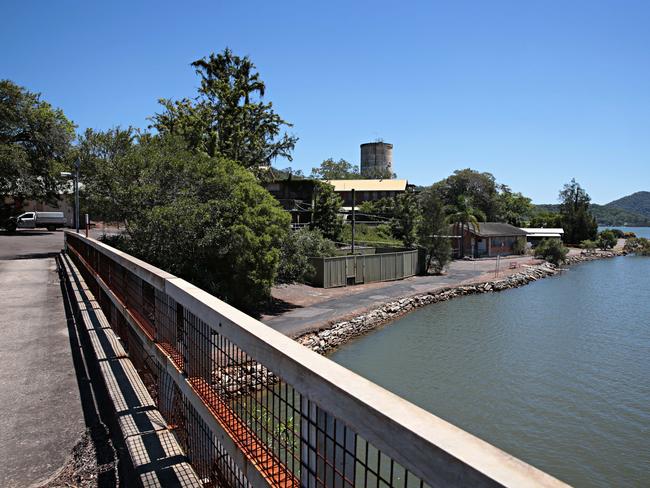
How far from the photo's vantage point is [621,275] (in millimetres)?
55250

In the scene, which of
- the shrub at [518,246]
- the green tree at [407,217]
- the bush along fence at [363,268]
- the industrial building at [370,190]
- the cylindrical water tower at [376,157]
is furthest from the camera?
the cylindrical water tower at [376,157]

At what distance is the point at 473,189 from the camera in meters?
88.2

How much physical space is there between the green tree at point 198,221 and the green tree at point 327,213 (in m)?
26.8

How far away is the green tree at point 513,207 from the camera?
3580 inches

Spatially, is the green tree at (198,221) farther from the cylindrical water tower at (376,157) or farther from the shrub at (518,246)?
the cylindrical water tower at (376,157)

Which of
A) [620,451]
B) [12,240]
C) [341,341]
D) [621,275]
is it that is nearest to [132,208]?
[341,341]

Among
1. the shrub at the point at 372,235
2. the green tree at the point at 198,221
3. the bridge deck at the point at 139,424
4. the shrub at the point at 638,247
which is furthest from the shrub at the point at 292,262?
the shrub at the point at 638,247

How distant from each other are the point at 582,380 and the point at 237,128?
29.3 meters

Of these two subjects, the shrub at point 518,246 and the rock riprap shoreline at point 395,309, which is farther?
the shrub at point 518,246

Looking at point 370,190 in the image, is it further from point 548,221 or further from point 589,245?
point 548,221

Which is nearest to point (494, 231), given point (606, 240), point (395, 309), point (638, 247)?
point (606, 240)

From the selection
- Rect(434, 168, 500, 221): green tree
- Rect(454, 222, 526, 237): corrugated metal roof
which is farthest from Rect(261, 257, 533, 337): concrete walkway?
Rect(434, 168, 500, 221): green tree

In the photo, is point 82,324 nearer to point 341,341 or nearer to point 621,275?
point 341,341

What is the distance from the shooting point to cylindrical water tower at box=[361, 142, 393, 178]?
149 metres
